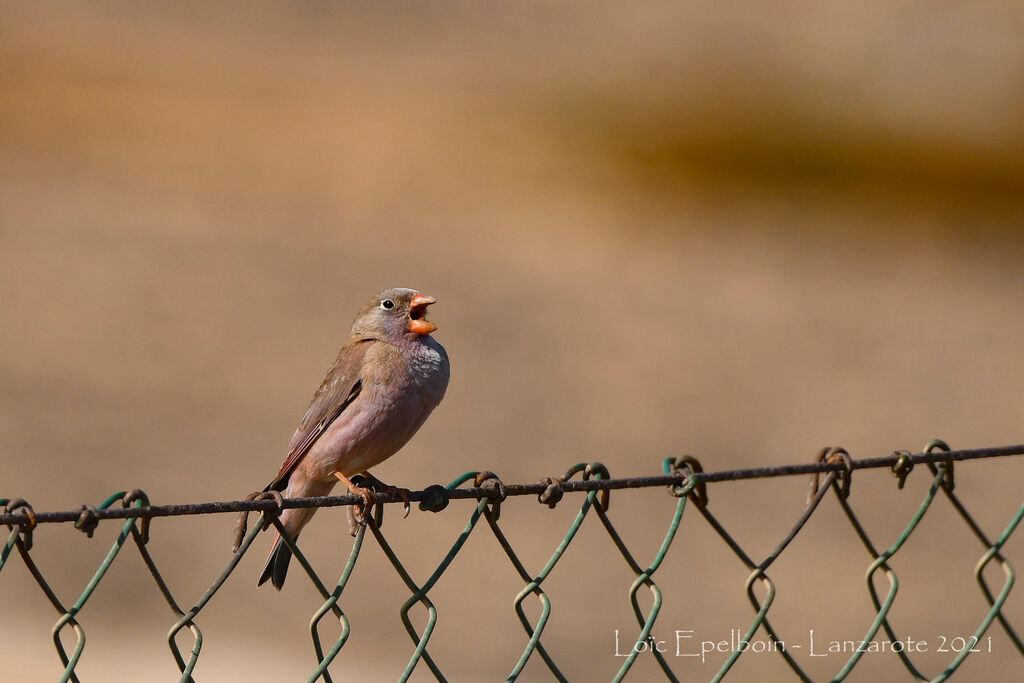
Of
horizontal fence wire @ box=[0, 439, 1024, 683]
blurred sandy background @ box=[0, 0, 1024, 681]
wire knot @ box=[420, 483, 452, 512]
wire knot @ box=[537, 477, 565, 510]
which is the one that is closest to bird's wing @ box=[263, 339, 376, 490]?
horizontal fence wire @ box=[0, 439, 1024, 683]

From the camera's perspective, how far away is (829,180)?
15.5 m

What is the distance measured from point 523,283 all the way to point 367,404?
314 inches

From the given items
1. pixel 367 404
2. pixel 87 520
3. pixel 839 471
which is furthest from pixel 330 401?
pixel 87 520

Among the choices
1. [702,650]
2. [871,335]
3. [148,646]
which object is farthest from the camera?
[871,335]

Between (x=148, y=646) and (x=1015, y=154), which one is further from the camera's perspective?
(x=1015, y=154)

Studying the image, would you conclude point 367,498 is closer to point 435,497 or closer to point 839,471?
point 435,497

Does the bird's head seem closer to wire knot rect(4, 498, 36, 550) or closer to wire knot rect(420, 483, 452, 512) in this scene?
wire knot rect(420, 483, 452, 512)

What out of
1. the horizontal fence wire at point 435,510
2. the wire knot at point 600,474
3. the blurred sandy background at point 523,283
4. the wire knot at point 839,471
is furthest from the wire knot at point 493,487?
the blurred sandy background at point 523,283

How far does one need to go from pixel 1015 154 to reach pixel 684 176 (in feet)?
14.4

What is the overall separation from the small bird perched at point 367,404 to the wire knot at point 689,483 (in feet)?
3.75

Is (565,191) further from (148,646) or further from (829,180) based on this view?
(148,646)

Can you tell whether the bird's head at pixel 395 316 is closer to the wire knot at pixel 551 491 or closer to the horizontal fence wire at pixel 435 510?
the horizontal fence wire at pixel 435 510

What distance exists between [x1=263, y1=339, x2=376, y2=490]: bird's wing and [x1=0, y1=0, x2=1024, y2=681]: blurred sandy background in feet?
7.97

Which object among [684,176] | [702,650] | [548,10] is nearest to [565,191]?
[684,176]
